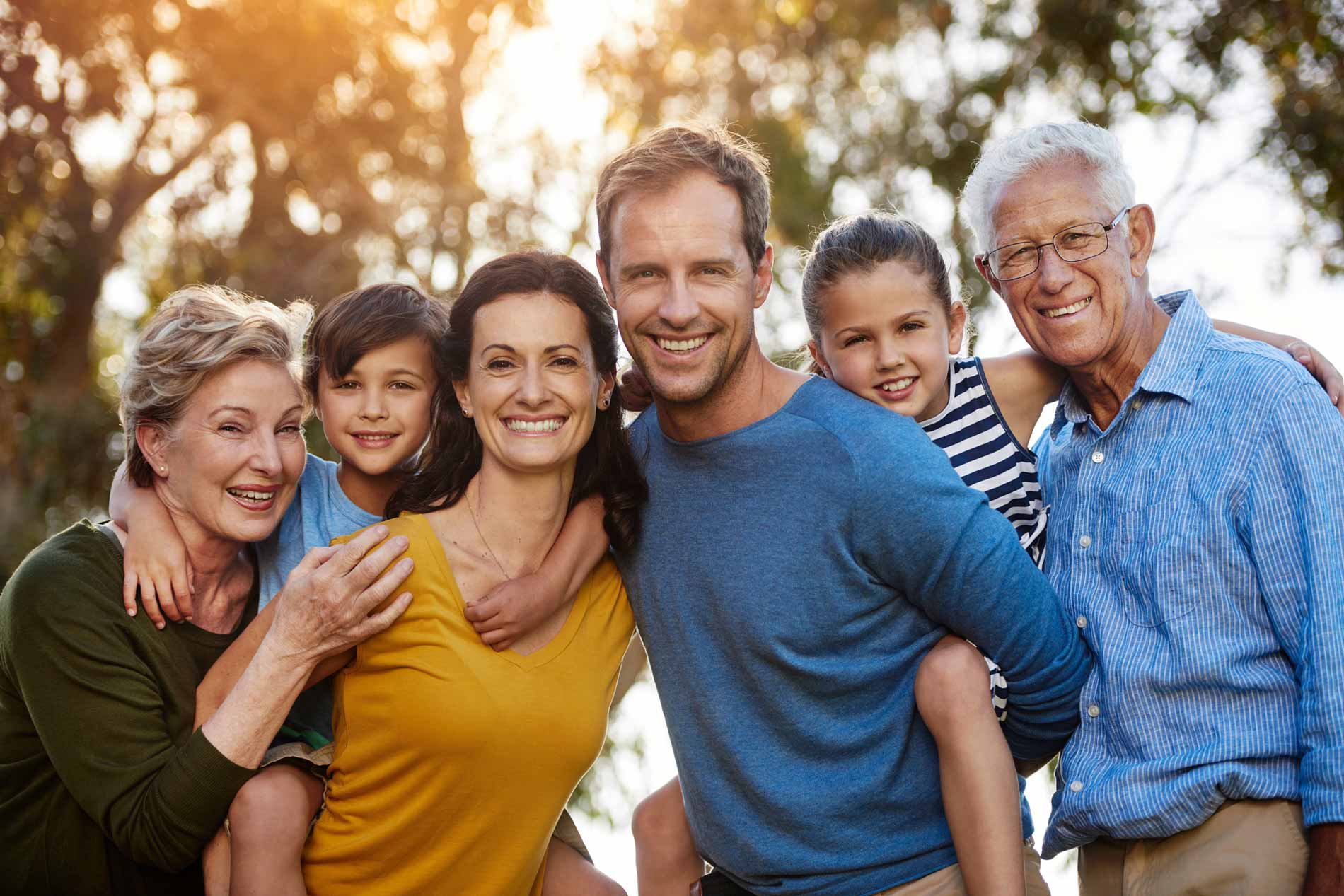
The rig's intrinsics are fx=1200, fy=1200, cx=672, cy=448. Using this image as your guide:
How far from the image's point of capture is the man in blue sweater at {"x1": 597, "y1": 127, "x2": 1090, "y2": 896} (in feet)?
9.12

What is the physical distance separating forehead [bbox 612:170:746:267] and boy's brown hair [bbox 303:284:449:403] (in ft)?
2.76

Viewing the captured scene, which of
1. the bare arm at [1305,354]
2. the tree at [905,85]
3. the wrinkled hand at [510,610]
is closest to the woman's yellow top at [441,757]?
the wrinkled hand at [510,610]

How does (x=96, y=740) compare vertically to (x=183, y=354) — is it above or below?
below

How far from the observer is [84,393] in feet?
38.5

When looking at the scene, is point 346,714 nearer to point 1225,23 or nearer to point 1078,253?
point 1078,253

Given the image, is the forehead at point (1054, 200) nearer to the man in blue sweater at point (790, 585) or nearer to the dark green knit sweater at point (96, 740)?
the man in blue sweater at point (790, 585)

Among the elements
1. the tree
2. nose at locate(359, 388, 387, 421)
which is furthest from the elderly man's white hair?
the tree

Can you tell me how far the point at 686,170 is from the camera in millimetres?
2988

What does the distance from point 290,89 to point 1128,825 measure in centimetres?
1069

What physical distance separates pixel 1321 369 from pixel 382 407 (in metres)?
2.61

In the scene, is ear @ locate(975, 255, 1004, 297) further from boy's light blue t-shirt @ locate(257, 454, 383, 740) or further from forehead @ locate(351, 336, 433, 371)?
boy's light blue t-shirt @ locate(257, 454, 383, 740)

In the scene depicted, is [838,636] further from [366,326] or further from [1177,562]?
[366,326]

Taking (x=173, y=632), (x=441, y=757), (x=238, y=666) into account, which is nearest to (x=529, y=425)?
(x=441, y=757)

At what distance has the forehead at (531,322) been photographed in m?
3.06
